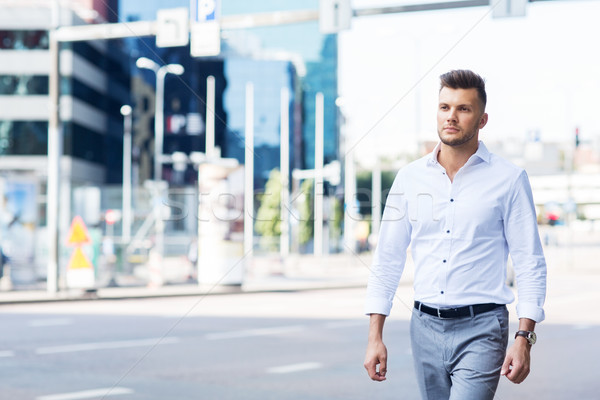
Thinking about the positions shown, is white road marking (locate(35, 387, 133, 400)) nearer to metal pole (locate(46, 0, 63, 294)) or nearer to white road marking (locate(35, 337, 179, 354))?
white road marking (locate(35, 337, 179, 354))

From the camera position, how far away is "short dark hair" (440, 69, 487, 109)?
3.30 meters

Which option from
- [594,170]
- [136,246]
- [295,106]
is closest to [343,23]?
[136,246]

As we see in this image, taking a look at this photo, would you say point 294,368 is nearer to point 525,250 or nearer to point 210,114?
point 525,250

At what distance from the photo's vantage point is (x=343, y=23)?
556 inches

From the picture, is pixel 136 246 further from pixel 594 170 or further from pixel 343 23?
pixel 594 170

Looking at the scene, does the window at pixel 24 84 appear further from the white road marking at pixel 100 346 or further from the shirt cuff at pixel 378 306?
the shirt cuff at pixel 378 306

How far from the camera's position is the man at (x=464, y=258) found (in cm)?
324

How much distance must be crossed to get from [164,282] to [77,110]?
124ft

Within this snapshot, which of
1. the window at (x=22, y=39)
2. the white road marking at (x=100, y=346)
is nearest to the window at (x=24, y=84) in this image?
the window at (x=22, y=39)

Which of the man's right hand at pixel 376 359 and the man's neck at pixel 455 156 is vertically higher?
the man's neck at pixel 455 156

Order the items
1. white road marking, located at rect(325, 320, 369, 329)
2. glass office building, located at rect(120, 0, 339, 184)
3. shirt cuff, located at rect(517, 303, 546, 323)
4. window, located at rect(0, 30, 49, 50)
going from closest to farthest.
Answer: shirt cuff, located at rect(517, 303, 546, 323), white road marking, located at rect(325, 320, 369, 329), window, located at rect(0, 30, 49, 50), glass office building, located at rect(120, 0, 339, 184)

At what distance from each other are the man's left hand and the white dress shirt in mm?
149

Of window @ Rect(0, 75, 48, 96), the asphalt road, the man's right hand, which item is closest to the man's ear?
the man's right hand

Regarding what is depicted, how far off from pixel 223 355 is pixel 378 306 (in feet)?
22.4
